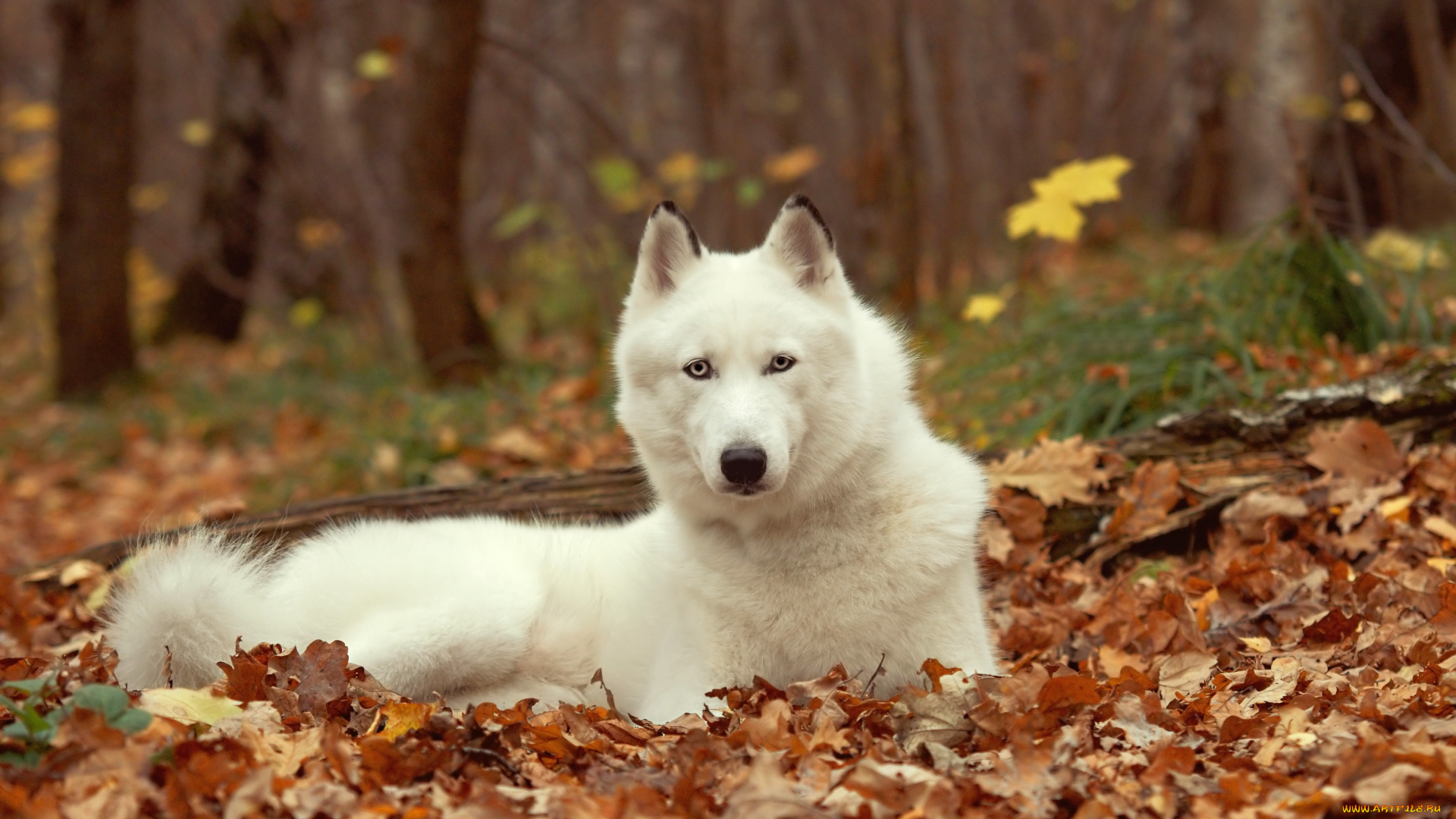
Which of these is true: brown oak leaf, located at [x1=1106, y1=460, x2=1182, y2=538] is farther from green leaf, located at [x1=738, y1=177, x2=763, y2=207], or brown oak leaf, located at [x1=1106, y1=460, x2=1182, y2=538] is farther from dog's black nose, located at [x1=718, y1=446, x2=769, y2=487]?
green leaf, located at [x1=738, y1=177, x2=763, y2=207]

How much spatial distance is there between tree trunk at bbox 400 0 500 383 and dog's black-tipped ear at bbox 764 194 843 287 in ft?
18.7

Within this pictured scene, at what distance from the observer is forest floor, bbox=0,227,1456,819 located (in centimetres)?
252

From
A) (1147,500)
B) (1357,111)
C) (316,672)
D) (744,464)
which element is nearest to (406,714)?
(316,672)

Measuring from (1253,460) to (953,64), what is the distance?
8.45m

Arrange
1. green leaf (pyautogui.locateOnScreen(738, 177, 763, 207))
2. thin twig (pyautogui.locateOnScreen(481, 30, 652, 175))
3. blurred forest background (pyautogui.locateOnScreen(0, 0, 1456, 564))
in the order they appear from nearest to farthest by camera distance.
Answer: blurred forest background (pyautogui.locateOnScreen(0, 0, 1456, 564)), thin twig (pyautogui.locateOnScreen(481, 30, 652, 175)), green leaf (pyautogui.locateOnScreen(738, 177, 763, 207))

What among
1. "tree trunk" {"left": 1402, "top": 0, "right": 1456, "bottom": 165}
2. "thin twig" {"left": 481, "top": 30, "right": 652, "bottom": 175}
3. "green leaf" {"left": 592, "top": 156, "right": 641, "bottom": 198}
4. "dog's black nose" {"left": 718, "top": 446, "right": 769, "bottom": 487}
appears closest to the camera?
"dog's black nose" {"left": 718, "top": 446, "right": 769, "bottom": 487}

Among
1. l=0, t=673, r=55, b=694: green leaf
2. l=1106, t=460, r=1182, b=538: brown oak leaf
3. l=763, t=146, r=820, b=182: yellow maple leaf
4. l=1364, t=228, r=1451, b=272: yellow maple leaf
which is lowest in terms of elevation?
l=1106, t=460, r=1182, b=538: brown oak leaf

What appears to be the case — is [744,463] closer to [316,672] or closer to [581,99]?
[316,672]

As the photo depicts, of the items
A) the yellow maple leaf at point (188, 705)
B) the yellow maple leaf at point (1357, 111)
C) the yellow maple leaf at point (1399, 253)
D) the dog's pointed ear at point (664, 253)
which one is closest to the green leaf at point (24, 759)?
the yellow maple leaf at point (188, 705)

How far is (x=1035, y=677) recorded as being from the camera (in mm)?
3117

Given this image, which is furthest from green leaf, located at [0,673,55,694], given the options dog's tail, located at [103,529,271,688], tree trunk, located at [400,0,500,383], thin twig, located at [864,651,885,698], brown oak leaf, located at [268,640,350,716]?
tree trunk, located at [400,0,500,383]

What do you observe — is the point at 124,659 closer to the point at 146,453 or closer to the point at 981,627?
the point at 981,627

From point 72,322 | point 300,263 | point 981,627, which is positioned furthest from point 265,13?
point 981,627

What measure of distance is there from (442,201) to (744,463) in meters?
6.77
